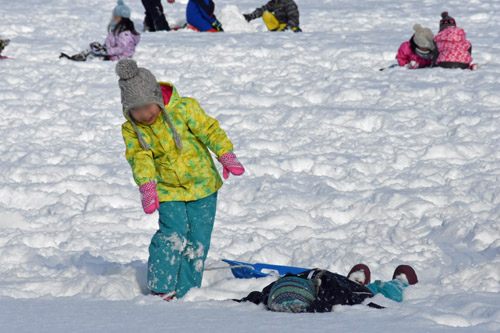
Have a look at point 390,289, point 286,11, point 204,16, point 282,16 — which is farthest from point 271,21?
point 390,289

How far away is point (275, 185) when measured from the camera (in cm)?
623

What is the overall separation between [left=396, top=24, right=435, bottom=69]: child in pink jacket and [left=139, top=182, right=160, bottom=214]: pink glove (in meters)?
7.50

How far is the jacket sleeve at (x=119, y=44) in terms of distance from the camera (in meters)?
11.3

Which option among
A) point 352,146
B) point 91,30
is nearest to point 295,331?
point 352,146

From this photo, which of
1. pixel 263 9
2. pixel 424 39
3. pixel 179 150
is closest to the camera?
pixel 179 150

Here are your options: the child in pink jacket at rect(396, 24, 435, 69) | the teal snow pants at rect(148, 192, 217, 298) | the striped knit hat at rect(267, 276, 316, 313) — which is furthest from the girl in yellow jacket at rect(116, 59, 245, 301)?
the child in pink jacket at rect(396, 24, 435, 69)

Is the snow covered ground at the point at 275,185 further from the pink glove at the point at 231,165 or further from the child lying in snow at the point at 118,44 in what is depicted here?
the pink glove at the point at 231,165

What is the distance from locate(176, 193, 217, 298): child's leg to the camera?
3875 mm

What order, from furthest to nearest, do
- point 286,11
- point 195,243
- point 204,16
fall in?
point 286,11 < point 204,16 < point 195,243

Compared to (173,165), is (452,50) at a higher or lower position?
higher

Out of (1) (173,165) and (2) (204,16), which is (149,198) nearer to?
(1) (173,165)

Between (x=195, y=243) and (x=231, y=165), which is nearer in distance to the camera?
(x=231, y=165)

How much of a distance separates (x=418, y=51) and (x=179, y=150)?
7325 millimetres

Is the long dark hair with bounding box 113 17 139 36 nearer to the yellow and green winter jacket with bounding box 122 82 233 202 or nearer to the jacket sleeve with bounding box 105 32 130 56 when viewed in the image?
the jacket sleeve with bounding box 105 32 130 56
